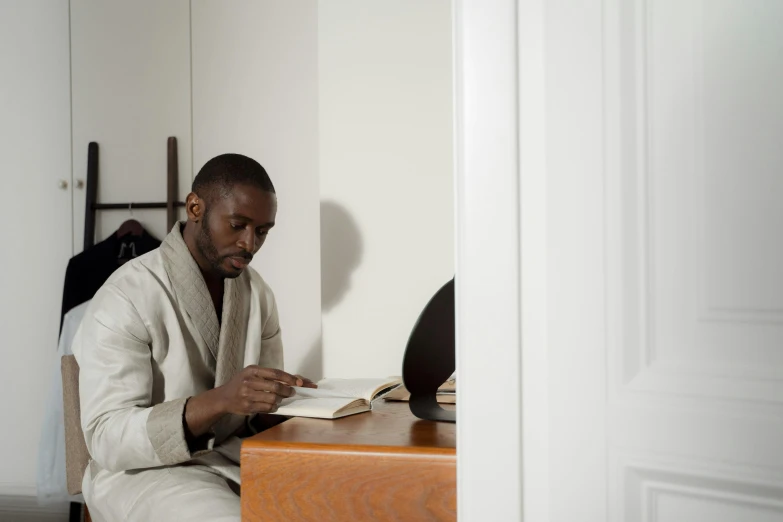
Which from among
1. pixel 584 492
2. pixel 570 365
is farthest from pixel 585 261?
pixel 584 492

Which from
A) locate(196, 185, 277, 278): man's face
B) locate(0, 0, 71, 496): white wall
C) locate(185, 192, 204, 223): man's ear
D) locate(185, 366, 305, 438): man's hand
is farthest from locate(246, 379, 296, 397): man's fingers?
locate(0, 0, 71, 496): white wall

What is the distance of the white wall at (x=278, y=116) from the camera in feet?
7.70

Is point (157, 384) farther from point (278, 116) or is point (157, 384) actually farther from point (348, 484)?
point (278, 116)

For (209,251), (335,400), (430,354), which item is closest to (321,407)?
(335,400)

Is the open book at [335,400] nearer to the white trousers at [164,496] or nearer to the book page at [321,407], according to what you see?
the book page at [321,407]

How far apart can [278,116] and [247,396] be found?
5.09 ft

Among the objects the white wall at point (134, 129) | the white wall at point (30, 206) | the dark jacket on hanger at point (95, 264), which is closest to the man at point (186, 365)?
the white wall at point (134, 129)

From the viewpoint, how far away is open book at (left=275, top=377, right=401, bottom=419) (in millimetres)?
1069

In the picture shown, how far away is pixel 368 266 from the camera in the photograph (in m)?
1.91

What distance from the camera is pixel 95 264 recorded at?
7.98 ft

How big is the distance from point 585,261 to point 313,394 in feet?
2.64

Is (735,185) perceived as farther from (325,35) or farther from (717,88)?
(325,35)

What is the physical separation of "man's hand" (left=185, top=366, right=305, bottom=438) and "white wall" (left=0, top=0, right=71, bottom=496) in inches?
65.6

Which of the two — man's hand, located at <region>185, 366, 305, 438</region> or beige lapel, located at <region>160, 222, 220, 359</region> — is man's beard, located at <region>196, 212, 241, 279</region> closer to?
beige lapel, located at <region>160, 222, 220, 359</region>
